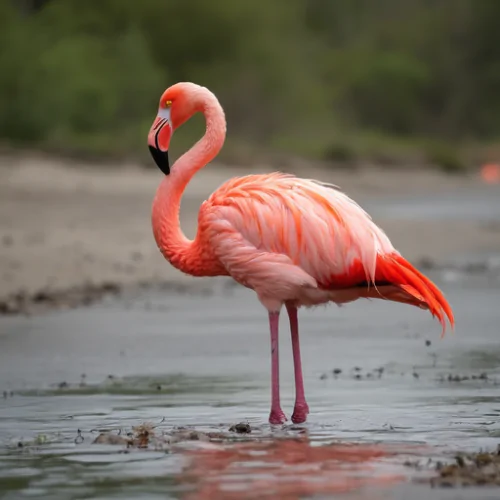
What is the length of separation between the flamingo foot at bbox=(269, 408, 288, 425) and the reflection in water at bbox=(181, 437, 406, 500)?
0.56 meters

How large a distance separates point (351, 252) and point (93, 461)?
2.00m

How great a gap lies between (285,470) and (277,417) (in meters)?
1.46

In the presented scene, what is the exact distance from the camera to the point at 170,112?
27.1ft

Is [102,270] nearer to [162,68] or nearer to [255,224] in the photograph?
[255,224]

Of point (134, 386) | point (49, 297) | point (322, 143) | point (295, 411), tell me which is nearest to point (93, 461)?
point (295, 411)

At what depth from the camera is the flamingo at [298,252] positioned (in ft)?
24.9

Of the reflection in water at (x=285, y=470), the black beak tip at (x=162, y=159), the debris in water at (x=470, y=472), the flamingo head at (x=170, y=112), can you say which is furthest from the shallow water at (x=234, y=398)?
the flamingo head at (x=170, y=112)

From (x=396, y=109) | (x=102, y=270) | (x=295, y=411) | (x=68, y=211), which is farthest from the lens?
(x=396, y=109)

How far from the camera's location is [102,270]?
15.7 meters

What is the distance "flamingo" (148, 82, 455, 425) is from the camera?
7590 mm

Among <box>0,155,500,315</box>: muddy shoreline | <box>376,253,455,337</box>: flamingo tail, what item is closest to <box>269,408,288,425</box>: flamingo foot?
<box>376,253,455,337</box>: flamingo tail

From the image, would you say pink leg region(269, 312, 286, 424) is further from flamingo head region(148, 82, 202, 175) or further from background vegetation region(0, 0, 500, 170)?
background vegetation region(0, 0, 500, 170)

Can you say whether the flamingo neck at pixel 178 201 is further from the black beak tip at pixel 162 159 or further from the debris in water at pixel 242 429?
the debris in water at pixel 242 429

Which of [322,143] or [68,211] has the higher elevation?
[322,143]
